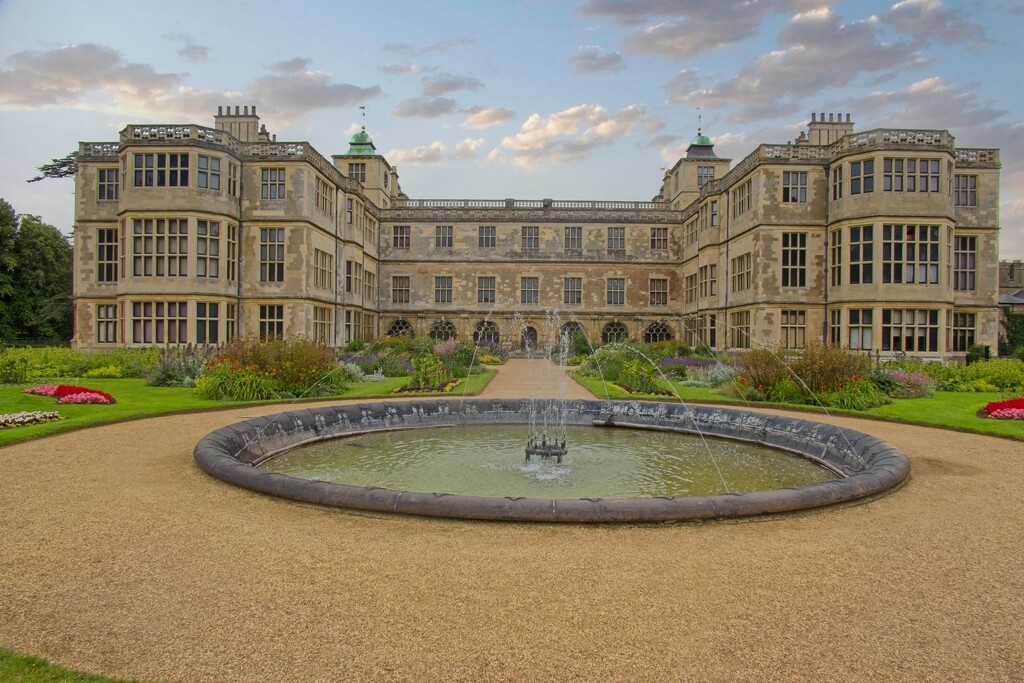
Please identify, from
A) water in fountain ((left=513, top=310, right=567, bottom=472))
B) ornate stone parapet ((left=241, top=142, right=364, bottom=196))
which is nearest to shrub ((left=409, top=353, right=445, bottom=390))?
water in fountain ((left=513, top=310, right=567, bottom=472))

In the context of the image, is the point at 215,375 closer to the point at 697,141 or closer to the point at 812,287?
the point at 812,287

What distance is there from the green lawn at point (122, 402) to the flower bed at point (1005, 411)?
11.8 metres

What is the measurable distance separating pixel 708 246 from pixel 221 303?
23.9 meters

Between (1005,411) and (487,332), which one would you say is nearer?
(1005,411)

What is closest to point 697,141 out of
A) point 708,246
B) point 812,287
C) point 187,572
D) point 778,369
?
point 708,246

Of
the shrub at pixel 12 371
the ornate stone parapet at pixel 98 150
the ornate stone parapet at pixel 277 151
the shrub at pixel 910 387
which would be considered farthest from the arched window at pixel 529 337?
the shrub at pixel 12 371

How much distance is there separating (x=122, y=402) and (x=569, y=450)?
1077 cm

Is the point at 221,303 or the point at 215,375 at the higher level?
the point at 221,303

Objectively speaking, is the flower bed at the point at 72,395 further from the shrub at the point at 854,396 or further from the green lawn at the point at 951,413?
the green lawn at the point at 951,413

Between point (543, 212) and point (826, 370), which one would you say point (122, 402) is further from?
point (543, 212)

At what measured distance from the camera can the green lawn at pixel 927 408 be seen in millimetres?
11750

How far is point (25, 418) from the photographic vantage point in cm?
1085

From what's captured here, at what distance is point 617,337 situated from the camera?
128ft

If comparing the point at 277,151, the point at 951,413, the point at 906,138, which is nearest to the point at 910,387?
the point at 951,413
